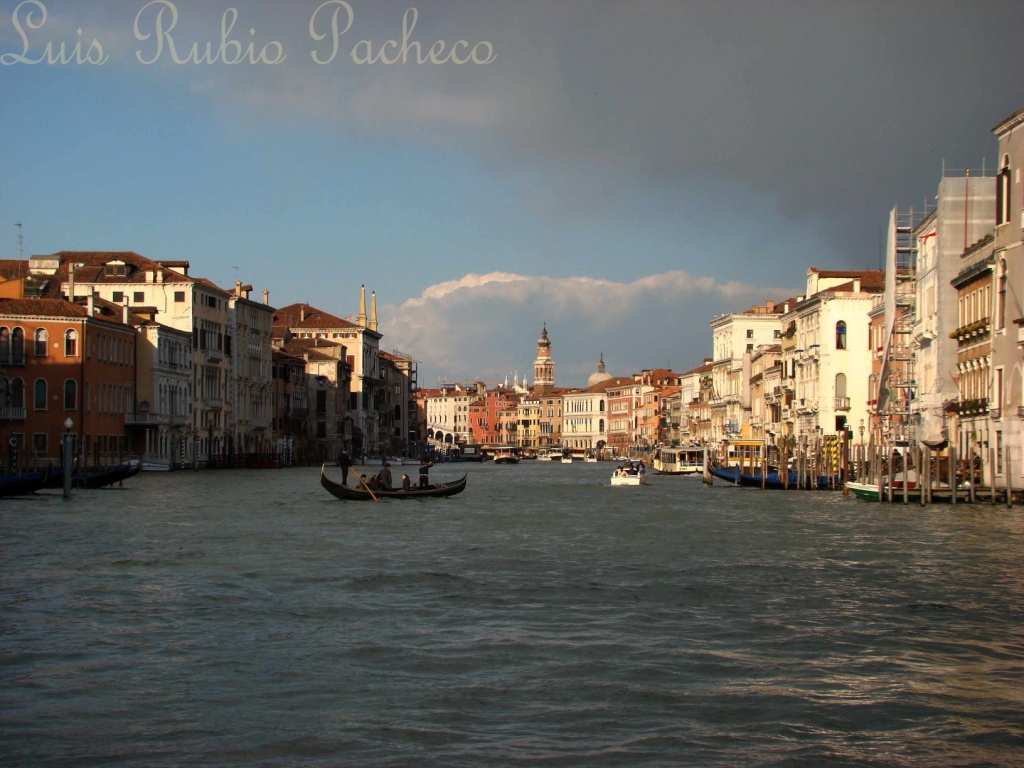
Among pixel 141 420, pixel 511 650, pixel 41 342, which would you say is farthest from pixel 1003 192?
pixel 141 420

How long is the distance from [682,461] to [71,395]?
36.2 metres

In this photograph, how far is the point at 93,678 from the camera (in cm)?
1023

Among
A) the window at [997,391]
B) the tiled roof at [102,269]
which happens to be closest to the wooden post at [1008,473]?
the window at [997,391]

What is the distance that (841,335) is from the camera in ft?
175

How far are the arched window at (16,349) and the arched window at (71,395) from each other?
1.82 m

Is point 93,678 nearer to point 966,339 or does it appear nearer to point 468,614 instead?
point 468,614

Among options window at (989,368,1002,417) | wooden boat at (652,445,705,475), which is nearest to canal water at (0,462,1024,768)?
window at (989,368,1002,417)

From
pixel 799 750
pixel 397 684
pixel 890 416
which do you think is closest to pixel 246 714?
pixel 397 684

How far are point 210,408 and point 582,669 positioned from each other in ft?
176

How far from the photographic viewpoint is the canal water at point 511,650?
330 inches

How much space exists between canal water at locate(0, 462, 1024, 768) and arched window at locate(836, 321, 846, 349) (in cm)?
3105

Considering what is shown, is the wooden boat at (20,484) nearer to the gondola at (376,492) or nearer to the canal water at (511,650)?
the gondola at (376,492)

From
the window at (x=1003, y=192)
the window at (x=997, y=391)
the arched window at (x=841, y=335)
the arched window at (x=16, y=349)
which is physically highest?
the window at (x=1003, y=192)

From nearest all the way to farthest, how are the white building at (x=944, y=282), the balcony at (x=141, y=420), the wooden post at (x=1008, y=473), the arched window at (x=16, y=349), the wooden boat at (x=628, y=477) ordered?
the wooden post at (x=1008, y=473) < the white building at (x=944, y=282) < the arched window at (x=16, y=349) < the wooden boat at (x=628, y=477) < the balcony at (x=141, y=420)
